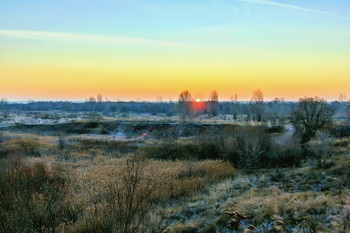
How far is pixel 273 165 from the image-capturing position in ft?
81.5

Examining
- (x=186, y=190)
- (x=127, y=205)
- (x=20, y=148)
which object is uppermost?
(x=127, y=205)

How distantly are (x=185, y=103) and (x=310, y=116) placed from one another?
57.4 metres

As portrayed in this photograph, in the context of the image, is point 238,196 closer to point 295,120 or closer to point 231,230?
point 231,230

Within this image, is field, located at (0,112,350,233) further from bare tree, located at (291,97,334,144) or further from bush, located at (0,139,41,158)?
bare tree, located at (291,97,334,144)

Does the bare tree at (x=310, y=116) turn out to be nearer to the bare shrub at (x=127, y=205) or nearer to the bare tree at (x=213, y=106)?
the bare shrub at (x=127, y=205)

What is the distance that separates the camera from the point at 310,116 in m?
31.7

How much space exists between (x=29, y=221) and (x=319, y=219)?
8439 millimetres

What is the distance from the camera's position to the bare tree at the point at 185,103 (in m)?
82.4

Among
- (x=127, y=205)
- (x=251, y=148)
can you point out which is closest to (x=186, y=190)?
(x=127, y=205)

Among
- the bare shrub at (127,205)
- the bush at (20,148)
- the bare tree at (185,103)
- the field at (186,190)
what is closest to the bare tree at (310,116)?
the field at (186,190)

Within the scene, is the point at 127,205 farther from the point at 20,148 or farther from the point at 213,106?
the point at 213,106

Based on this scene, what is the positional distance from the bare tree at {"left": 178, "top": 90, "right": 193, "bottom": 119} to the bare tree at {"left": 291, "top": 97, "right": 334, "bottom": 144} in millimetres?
46594

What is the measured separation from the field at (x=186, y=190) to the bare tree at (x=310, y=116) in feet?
11.7

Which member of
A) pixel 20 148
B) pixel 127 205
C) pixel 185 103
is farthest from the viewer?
pixel 185 103
